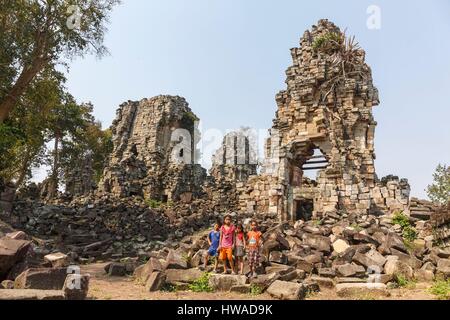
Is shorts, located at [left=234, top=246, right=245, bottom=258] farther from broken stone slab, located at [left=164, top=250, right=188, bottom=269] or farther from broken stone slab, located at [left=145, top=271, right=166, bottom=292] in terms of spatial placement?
broken stone slab, located at [left=145, top=271, right=166, bottom=292]

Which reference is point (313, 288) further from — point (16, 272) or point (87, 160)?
point (87, 160)

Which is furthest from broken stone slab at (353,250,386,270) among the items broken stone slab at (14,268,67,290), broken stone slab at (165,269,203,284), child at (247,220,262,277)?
broken stone slab at (14,268,67,290)

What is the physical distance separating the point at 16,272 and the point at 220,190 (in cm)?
1478

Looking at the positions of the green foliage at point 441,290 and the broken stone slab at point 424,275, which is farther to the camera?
the broken stone slab at point 424,275

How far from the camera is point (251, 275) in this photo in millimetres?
7539

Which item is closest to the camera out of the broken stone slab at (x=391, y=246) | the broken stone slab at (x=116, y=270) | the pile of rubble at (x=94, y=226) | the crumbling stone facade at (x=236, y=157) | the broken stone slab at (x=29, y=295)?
the broken stone slab at (x=29, y=295)

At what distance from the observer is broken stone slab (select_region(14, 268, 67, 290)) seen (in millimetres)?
5473

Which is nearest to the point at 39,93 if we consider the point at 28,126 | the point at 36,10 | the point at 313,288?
the point at 28,126

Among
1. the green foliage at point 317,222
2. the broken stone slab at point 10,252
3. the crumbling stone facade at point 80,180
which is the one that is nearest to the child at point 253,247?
the broken stone slab at point 10,252

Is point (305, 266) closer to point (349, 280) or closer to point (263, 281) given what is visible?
point (349, 280)

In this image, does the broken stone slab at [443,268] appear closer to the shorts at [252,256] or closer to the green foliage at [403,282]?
the green foliage at [403,282]

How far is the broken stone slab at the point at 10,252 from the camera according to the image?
6.05 m

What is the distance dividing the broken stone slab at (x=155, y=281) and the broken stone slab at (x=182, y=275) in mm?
204

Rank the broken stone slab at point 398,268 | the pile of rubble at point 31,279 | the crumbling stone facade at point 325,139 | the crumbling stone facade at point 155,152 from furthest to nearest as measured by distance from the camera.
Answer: the crumbling stone facade at point 155,152
the crumbling stone facade at point 325,139
the broken stone slab at point 398,268
the pile of rubble at point 31,279
